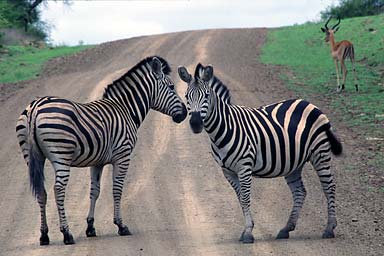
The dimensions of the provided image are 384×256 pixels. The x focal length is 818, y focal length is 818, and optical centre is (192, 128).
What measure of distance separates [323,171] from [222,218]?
1.56 m

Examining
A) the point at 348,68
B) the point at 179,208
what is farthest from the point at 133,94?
the point at 348,68

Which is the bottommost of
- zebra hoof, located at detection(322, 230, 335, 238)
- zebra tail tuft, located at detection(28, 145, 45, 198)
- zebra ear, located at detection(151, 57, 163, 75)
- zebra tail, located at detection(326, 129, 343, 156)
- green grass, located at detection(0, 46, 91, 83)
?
zebra hoof, located at detection(322, 230, 335, 238)

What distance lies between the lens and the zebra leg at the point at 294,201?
33.6 ft

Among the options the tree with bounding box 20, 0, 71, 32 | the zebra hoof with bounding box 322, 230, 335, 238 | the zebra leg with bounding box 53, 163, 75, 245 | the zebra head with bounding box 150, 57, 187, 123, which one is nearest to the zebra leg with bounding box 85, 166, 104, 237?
the zebra leg with bounding box 53, 163, 75, 245

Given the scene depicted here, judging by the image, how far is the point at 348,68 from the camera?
2789 centimetres

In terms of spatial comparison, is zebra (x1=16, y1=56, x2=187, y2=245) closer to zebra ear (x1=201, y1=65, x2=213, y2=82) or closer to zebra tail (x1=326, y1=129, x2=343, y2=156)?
zebra ear (x1=201, y1=65, x2=213, y2=82)

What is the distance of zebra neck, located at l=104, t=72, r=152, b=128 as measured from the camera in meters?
11.3

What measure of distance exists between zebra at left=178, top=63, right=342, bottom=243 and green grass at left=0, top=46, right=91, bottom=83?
57.5ft

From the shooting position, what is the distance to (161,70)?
11.6 m

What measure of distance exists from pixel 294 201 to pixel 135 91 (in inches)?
105

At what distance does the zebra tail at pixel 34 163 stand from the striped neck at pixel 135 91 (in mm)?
1609

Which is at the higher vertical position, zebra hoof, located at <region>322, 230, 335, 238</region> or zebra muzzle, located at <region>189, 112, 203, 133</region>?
zebra muzzle, located at <region>189, 112, 203, 133</region>

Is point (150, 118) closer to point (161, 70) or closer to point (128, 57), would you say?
point (161, 70)

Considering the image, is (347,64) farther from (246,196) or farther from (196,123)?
(196,123)
